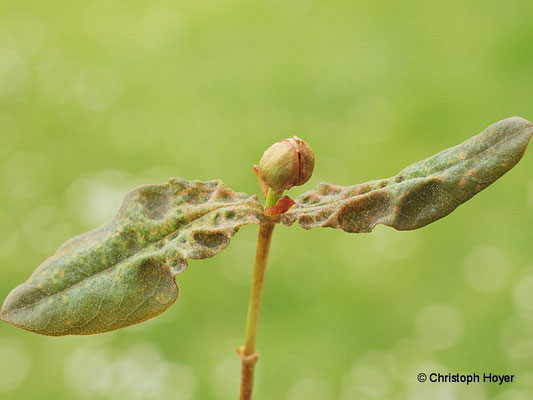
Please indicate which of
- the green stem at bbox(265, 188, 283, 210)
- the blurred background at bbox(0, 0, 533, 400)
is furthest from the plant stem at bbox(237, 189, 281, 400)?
the blurred background at bbox(0, 0, 533, 400)

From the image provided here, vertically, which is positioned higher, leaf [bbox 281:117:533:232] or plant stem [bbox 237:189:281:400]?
leaf [bbox 281:117:533:232]

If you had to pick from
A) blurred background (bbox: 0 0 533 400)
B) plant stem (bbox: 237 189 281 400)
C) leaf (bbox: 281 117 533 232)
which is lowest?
plant stem (bbox: 237 189 281 400)

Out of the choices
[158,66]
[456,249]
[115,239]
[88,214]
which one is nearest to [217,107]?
[158,66]

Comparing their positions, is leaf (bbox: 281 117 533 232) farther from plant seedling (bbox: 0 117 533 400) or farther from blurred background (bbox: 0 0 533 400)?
blurred background (bbox: 0 0 533 400)

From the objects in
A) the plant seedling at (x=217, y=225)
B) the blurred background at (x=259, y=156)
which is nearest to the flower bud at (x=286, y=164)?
the plant seedling at (x=217, y=225)

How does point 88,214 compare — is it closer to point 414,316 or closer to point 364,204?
point 414,316

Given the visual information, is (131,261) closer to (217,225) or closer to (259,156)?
(217,225)

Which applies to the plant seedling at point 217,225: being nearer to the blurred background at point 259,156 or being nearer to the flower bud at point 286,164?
the flower bud at point 286,164
